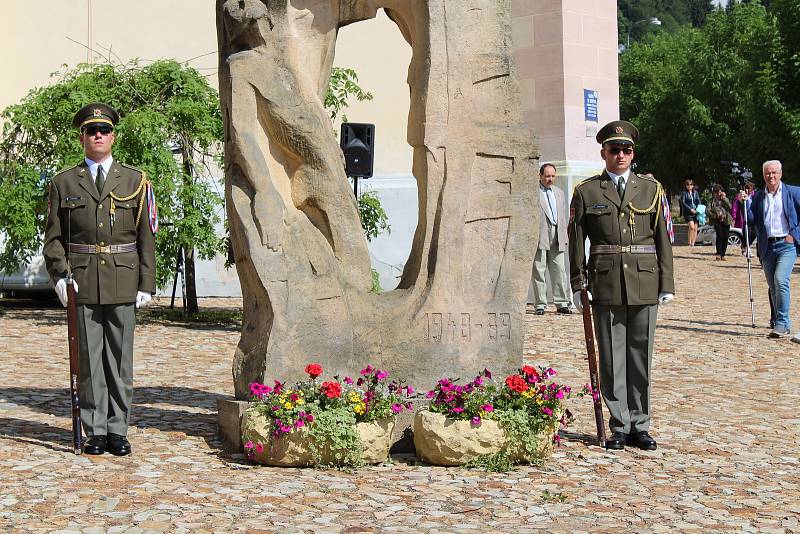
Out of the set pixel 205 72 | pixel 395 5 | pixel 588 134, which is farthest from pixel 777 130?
pixel 395 5

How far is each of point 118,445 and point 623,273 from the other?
9.45ft

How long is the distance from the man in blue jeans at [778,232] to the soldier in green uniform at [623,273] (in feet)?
17.6

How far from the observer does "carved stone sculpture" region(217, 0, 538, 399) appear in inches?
A: 269

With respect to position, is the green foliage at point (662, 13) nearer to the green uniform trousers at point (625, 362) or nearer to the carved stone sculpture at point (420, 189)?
the carved stone sculpture at point (420, 189)

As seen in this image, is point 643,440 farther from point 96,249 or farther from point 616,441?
point 96,249

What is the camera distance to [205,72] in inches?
665

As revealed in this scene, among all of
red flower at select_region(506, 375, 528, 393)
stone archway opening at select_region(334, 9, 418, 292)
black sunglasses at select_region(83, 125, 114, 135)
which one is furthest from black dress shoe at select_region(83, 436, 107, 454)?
stone archway opening at select_region(334, 9, 418, 292)

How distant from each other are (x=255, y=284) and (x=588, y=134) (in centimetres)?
1178

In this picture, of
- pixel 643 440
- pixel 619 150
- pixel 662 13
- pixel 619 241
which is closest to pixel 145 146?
pixel 619 150

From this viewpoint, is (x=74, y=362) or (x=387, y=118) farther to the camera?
(x=387, y=118)

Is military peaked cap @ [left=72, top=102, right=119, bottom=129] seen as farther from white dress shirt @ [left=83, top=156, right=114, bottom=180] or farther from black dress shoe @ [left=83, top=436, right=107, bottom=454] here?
black dress shoe @ [left=83, top=436, right=107, bottom=454]

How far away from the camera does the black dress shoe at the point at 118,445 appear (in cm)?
655

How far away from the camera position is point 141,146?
1237 centimetres

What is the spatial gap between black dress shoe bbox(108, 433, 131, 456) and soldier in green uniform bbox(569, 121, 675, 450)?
2.57 metres
